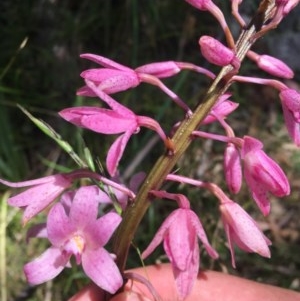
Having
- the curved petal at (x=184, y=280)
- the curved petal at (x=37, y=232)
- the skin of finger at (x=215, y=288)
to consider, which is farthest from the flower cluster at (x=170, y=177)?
the skin of finger at (x=215, y=288)

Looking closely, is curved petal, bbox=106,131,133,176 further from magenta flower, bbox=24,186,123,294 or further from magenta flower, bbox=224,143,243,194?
magenta flower, bbox=224,143,243,194

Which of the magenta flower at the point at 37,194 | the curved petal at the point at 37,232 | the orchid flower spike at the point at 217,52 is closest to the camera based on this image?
the orchid flower spike at the point at 217,52

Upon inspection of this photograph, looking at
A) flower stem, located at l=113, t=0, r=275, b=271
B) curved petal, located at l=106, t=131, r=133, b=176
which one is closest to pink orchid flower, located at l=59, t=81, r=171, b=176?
curved petal, located at l=106, t=131, r=133, b=176

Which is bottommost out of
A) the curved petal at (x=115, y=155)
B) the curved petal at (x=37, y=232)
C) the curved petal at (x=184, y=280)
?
the curved petal at (x=37, y=232)

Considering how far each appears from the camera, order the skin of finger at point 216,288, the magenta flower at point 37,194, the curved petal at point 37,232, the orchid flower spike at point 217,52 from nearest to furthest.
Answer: the orchid flower spike at point 217,52, the magenta flower at point 37,194, the curved petal at point 37,232, the skin of finger at point 216,288

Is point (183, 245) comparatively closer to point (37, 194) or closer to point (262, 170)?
point (262, 170)

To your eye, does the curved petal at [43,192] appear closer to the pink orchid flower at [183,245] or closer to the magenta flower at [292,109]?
the pink orchid flower at [183,245]

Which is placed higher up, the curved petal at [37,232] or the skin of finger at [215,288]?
the curved petal at [37,232]
